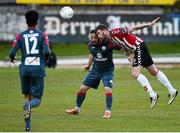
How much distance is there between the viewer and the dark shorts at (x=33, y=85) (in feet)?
48.2

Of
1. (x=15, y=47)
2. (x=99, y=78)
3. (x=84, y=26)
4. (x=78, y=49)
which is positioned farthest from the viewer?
(x=78, y=49)

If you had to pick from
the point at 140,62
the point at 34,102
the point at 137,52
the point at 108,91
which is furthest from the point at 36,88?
the point at 140,62

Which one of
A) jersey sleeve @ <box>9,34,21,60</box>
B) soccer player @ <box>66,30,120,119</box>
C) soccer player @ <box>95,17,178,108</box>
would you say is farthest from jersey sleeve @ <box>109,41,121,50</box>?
jersey sleeve @ <box>9,34,21,60</box>

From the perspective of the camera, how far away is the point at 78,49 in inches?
1890

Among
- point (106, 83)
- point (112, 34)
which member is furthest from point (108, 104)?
point (112, 34)

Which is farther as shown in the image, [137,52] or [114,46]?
[137,52]

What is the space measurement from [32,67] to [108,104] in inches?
110

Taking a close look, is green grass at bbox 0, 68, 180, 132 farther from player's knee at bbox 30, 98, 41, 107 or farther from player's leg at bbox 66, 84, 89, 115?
player's knee at bbox 30, 98, 41, 107

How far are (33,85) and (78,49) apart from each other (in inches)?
1310

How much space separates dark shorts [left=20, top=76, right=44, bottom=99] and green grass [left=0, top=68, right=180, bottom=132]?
0.68 metres

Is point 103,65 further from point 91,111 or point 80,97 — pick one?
point 91,111

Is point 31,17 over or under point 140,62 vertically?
over

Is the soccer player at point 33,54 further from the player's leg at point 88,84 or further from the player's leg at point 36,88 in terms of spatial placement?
the player's leg at point 88,84

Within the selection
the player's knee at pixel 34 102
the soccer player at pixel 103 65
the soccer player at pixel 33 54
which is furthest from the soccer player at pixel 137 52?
the player's knee at pixel 34 102
